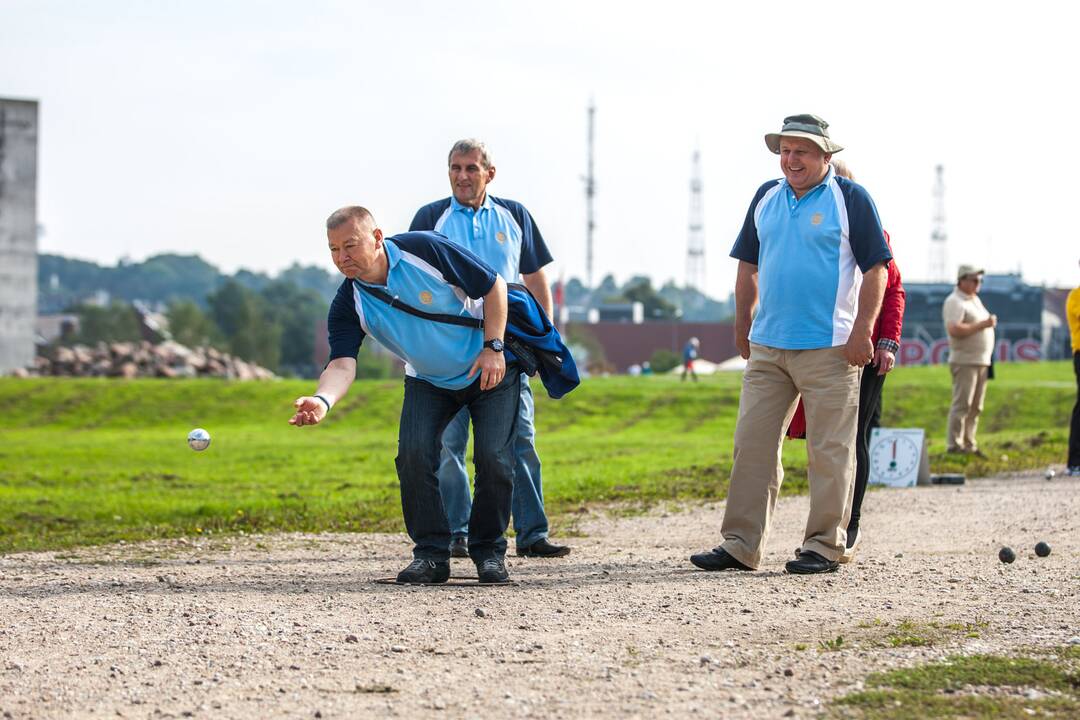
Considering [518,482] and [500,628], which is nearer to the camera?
[500,628]

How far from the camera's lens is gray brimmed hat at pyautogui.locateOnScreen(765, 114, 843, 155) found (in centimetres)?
782

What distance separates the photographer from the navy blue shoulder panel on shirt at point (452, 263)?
723 centimetres

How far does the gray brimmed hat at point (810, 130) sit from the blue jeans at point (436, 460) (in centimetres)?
182

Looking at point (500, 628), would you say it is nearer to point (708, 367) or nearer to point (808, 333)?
point (808, 333)

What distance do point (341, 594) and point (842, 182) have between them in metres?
3.24

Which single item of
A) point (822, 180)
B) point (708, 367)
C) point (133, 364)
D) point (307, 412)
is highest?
point (822, 180)

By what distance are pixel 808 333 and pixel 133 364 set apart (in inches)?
1740

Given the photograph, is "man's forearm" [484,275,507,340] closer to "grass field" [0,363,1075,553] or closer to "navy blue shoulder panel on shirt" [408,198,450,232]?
"navy blue shoulder panel on shirt" [408,198,450,232]

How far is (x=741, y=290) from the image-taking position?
843 cm

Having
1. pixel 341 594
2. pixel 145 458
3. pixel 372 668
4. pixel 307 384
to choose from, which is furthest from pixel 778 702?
pixel 307 384

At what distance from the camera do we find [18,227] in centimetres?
5947

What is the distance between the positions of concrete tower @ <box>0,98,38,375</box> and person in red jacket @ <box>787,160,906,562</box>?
5385 cm

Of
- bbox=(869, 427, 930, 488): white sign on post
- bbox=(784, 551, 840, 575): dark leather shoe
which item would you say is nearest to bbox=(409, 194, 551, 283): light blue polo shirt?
bbox=(784, 551, 840, 575): dark leather shoe

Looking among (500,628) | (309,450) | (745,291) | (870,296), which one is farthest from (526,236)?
(309,450)
